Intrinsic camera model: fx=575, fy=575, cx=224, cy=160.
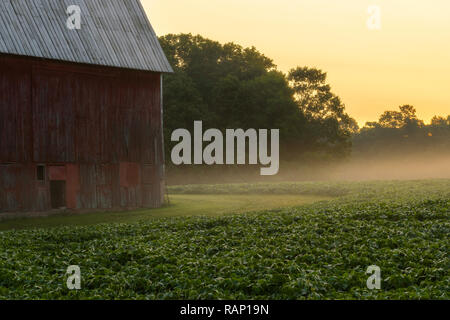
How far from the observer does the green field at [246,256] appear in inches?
440

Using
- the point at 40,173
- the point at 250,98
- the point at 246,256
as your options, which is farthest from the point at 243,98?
the point at 246,256

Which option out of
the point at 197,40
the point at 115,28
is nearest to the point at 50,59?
the point at 115,28

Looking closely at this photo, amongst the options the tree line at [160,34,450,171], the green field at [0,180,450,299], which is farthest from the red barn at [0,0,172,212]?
the tree line at [160,34,450,171]

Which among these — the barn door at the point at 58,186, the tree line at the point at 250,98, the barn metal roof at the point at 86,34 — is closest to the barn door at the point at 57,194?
the barn door at the point at 58,186

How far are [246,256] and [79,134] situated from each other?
16115mm

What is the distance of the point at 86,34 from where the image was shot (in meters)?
28.7

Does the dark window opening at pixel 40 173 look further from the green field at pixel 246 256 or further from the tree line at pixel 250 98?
the tree line at pixel 250 98

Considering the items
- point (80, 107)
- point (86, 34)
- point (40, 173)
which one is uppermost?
point (86, 34)

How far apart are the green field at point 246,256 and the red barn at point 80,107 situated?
4.18 metres

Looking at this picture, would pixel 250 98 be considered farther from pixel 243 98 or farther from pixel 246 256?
pixel 246 256

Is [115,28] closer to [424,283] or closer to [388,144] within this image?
[424,283]
